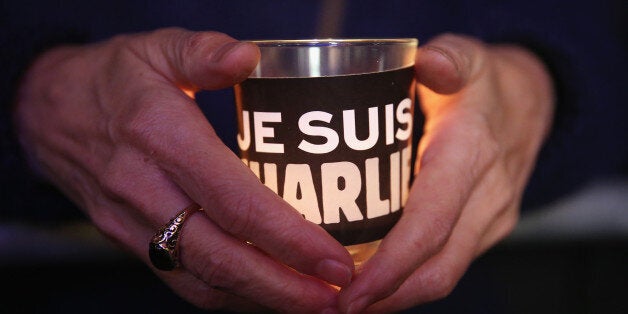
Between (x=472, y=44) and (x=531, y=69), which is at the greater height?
(x=472, y=44)

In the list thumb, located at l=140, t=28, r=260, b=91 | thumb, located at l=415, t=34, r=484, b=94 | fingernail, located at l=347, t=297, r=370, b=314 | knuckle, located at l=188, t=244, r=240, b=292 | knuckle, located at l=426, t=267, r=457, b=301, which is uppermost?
thumb, located at l=140, t=28, r=260, b=91

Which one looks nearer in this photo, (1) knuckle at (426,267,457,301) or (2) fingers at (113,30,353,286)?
(2) fingers at (113,30,353,286)

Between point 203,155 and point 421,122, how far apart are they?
67 centimetres

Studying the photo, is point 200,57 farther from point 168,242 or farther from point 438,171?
point 438,171

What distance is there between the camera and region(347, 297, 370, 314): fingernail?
75 centimetres

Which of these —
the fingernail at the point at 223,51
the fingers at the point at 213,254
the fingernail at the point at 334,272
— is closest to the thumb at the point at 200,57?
the fingernail at the point at 223,51

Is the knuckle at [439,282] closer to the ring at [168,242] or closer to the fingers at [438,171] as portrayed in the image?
the fingers at [438,171]

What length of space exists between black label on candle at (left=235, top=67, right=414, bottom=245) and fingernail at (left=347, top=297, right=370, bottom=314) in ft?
0.27

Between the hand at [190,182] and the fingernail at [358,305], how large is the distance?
1.4 inches

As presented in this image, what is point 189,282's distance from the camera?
34.0 inches

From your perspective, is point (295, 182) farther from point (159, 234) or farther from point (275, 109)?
point (159, 234)

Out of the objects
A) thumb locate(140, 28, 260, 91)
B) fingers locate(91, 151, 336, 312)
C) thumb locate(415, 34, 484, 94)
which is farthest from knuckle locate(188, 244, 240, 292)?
thumb locate(415, 34, 484, 94)

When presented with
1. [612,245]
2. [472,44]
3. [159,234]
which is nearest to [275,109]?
[159,234]

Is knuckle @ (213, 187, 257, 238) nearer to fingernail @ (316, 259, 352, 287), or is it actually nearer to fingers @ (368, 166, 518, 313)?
fingernail @ (316, 259, 352, 287)
